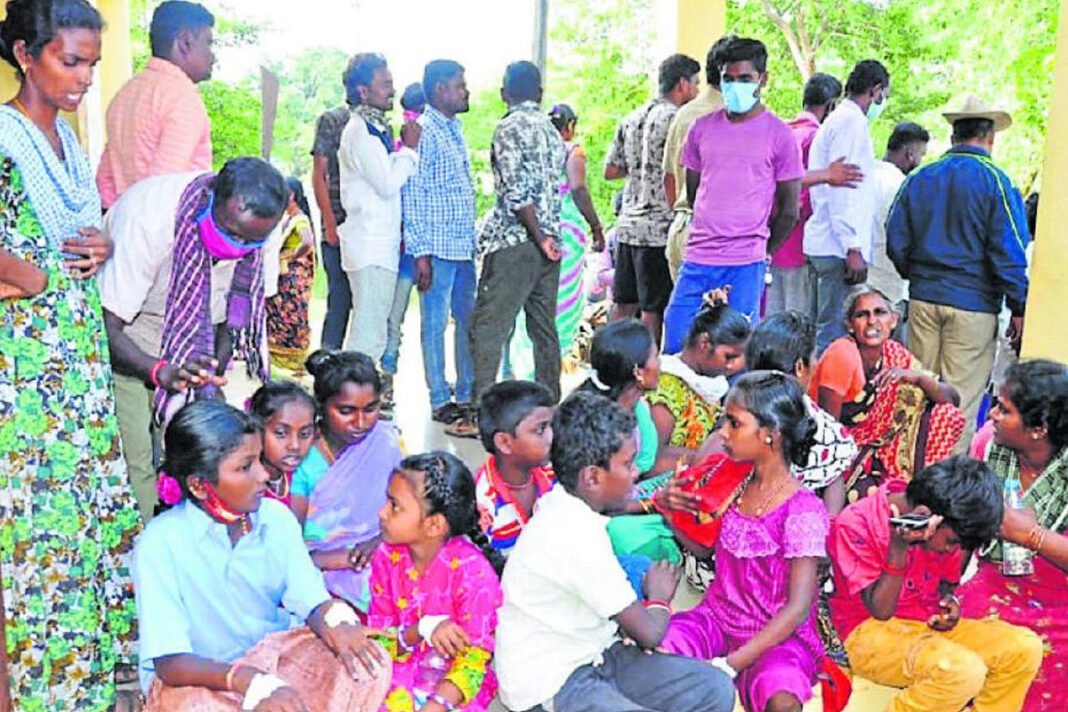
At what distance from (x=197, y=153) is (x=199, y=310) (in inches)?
31.6

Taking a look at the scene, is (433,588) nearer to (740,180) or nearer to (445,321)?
(740,180)

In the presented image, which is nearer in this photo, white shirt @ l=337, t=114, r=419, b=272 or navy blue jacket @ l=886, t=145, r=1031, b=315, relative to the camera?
navy blue jacket @ l=886, t=145, r=1031, b=315

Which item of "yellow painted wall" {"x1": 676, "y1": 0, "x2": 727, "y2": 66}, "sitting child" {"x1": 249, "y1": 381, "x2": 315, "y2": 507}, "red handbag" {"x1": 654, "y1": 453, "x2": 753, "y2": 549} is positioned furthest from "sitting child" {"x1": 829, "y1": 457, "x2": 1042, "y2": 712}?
"yellow painted wall" {"x1": 676, "y1": 0, "x2": 727, "y2": 66}

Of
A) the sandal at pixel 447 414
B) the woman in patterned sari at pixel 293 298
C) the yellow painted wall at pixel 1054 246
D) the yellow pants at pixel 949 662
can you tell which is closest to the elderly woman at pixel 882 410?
the yellow pants at pixel 949 662

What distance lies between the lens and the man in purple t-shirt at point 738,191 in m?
4.19

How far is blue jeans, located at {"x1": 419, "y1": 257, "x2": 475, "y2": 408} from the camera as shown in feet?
16.6

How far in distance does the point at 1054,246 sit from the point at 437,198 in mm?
2590

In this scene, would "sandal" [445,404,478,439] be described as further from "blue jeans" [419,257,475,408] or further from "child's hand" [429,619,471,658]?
"child's hand" [429,619,471,658]

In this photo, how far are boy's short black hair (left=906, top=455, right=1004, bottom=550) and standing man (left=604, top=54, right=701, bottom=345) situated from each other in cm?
289

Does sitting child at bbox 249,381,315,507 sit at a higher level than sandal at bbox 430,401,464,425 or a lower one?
higher

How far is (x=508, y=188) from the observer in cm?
477

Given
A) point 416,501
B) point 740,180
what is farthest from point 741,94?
point 416,501

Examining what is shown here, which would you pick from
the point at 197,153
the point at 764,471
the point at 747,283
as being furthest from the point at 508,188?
the point at 764,471

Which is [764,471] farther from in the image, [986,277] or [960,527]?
[986,277]
